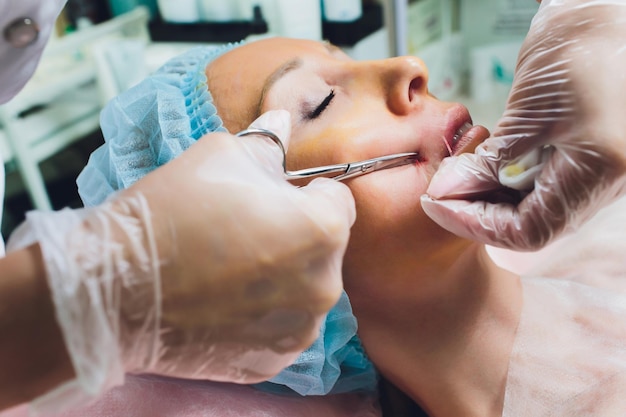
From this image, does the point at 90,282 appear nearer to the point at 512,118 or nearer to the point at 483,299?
the point at 512,118

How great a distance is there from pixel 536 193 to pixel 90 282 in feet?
1.86

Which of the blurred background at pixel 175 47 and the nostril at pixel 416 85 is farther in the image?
the blurred background at pixel 175 47

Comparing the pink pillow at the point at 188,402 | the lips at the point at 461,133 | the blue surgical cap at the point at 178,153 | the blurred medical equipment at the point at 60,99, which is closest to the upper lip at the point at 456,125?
the lips at the point at 461,133

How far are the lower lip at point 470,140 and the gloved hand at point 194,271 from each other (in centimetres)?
37

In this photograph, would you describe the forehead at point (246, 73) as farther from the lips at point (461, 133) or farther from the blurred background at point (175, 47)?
the blurred background at point (175, 47)

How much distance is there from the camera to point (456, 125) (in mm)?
950

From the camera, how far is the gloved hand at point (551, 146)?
0.67 metres

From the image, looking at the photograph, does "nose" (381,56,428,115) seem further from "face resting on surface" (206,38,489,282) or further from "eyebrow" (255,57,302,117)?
"eyebrow" (255,57,302,117)

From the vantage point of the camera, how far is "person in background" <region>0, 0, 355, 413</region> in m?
0.52

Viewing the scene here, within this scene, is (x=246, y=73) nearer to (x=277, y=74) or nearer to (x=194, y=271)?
(x=277, y=74)

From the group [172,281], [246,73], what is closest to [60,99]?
[246,73]

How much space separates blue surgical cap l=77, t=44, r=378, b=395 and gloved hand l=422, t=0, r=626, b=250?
30 centimetres

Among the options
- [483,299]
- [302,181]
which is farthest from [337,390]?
[302,181]

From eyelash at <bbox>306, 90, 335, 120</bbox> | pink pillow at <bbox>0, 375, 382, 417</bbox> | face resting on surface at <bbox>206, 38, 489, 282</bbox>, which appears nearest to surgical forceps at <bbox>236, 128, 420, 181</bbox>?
face resting on surface at <bbox>206, 38, 489, 282</bbox>
